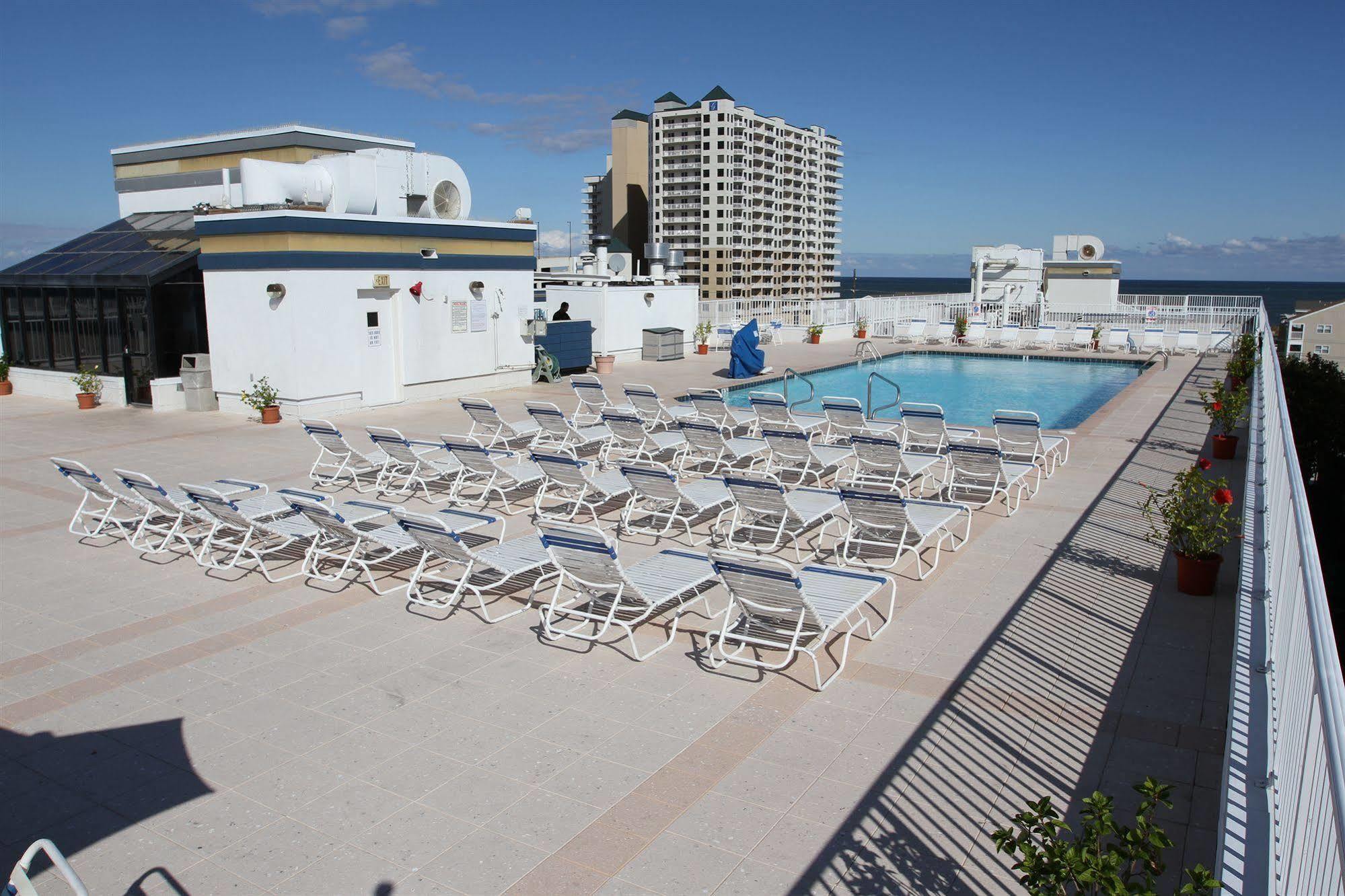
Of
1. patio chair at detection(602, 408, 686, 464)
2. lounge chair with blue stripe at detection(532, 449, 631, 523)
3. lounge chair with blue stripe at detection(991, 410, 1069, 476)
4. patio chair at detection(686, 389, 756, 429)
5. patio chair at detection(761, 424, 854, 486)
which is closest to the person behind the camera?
lounge chair with blue stripe at detection(532, 449, 631, 523)

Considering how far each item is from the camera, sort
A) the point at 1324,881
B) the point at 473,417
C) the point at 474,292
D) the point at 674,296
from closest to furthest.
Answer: the point at 1324,881 < the point at 473,417 < the point at 474,292 < the point at 674,296

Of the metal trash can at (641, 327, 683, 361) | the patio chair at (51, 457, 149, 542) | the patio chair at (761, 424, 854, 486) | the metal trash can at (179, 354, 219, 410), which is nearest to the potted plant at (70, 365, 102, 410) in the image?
the metal trash can at (179, 354, 219, 410)

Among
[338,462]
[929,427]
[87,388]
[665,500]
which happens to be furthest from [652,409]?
[87,388]

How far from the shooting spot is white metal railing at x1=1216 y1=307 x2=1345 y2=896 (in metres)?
2.30

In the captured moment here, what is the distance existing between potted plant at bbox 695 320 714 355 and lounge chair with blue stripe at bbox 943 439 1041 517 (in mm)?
14990

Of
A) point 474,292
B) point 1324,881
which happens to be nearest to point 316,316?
point 474,292

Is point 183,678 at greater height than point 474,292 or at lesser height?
lesser

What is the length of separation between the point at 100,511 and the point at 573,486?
15.0 feet

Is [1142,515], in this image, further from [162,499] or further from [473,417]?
[162,499]

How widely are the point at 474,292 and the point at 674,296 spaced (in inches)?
298

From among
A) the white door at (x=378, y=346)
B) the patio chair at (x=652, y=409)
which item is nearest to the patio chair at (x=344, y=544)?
the patio chair at (x=652, y=409)

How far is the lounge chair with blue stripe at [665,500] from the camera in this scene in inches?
323

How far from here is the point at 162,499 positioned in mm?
7984

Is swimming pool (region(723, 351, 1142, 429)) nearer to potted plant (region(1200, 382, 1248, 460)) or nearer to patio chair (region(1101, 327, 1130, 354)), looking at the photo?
patio chair (region(1101, 327, 1130, 354))
